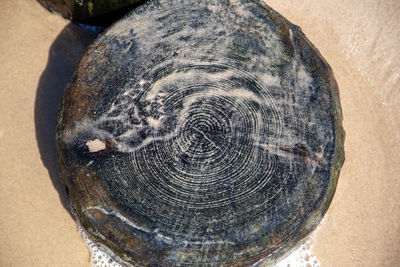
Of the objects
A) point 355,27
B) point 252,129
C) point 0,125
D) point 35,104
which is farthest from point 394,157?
point 0,125

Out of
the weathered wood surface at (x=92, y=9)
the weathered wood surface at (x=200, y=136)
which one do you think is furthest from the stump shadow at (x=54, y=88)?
the weathered wood surface at (x=200, y=136)

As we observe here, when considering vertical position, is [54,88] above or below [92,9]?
below

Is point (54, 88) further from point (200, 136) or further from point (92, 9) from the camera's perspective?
point (200, 136)

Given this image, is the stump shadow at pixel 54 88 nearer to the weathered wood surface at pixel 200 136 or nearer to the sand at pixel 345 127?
the sand at pixel 345 127

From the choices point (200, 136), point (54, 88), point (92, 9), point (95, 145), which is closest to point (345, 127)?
point (200, 136)


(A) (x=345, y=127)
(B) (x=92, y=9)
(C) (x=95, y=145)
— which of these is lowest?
(C) (x=95, y=145)

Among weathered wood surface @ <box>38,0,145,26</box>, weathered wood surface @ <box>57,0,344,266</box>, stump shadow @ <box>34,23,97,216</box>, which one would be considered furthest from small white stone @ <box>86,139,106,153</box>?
weathered wood surface @ <box>38,0,145,26</box>

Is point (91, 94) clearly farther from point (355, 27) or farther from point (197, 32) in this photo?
point (355, 27)
